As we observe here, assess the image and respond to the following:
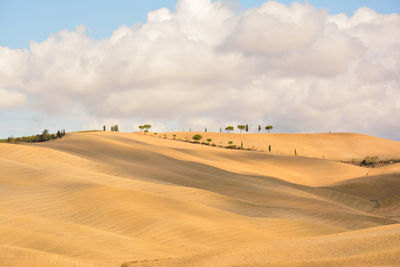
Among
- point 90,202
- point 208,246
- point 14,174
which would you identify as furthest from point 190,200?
point 14,174

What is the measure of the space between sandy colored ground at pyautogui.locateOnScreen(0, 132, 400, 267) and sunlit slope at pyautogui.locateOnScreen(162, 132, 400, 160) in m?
40.6

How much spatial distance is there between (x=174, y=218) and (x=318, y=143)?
6682 cm

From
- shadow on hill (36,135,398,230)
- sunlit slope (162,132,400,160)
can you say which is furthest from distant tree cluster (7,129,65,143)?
sunlit slope (162,132,400,160)

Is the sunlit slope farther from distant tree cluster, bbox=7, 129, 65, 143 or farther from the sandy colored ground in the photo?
the sandy colored ground

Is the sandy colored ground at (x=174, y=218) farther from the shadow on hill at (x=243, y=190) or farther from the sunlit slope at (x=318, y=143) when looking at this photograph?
the sunlit slope at (x=318, y=143)

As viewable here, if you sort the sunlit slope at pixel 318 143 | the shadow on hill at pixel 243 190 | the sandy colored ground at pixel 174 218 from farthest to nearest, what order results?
the sunlit slope at pixel 318 143 < the shadow on hill at pixel 243 190 < the sandy colored ground at pixel 174 218

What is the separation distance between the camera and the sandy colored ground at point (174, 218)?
24.7 feet

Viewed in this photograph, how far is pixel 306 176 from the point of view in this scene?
114ft

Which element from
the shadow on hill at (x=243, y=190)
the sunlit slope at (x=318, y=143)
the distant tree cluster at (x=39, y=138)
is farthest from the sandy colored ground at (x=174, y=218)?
the sunlit slope at (x=318, y=143)

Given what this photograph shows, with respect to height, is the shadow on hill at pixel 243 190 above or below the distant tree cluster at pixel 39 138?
below

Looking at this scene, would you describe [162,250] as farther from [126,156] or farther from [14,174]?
[126,156]

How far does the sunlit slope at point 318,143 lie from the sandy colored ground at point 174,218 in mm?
40603

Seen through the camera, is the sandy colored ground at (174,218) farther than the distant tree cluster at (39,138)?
No

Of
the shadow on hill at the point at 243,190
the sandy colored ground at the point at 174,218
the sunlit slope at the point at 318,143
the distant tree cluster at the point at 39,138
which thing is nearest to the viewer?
the sandy colored ground at the point at 174,218
